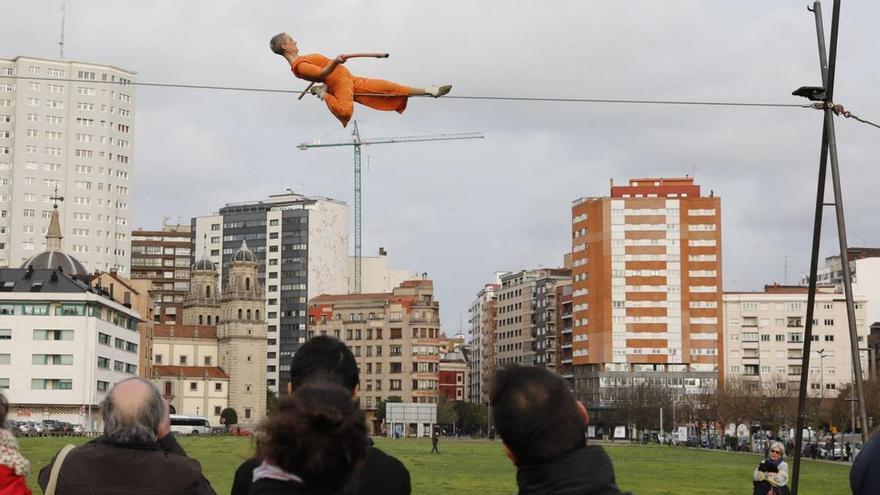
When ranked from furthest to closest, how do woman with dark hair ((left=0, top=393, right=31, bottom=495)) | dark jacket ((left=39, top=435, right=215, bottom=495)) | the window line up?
the window < woman with dark hair ((left=0, top=393, right=31, bottom=495)) < dark jacket ((left=39, top=435, right=215, bottom=495))

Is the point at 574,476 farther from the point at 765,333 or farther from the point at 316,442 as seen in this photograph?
the point at 765,333

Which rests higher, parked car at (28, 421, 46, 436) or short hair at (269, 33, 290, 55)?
short hair at (269, 33, 290, 55)

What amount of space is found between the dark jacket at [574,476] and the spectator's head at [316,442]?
779 mm

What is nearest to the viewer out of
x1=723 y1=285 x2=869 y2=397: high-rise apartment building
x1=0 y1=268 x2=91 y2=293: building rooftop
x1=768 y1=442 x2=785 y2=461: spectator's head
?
x1=768 y1=442 x2=785 y2=461: spectator's head

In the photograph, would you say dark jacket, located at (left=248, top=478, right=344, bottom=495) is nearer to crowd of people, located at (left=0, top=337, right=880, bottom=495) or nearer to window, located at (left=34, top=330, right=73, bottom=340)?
crowd of people, located at (left=0, top=337, right=880, bottom=495)

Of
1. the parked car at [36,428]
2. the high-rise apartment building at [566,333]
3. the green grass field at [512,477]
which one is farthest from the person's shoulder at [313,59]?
the high-rise apartment building at [566,333]

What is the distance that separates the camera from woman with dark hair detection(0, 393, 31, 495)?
24.7ft

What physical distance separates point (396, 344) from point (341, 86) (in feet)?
588

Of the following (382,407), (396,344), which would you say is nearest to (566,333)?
(396,344)

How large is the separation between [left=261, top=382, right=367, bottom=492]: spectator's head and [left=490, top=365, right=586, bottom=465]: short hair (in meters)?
0.70

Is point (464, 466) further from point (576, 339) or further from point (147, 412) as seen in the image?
point (576, 339)

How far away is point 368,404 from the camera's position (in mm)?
193375

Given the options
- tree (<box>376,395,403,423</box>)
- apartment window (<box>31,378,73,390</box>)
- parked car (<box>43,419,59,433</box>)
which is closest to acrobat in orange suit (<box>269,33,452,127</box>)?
parked car (<box>43,419,59,433</box>)

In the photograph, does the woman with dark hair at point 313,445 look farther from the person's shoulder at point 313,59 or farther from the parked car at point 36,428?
the parked car at point 36,428
